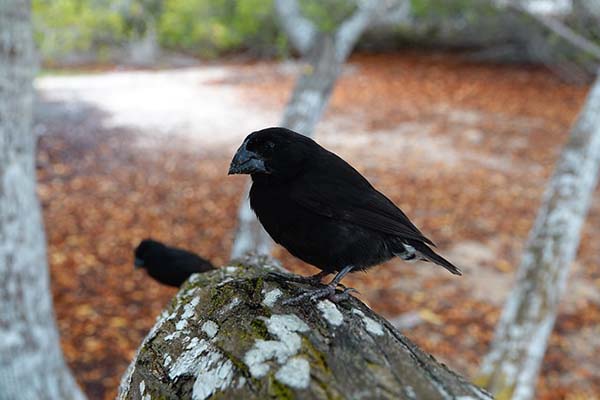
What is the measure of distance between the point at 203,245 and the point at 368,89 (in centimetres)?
1067

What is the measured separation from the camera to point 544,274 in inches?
178

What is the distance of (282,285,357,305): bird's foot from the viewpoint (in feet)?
5.92

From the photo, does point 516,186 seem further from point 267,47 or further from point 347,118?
point 267,47

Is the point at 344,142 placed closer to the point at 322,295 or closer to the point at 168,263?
the point at 168,263

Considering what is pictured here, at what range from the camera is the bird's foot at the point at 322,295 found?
1.80 meters

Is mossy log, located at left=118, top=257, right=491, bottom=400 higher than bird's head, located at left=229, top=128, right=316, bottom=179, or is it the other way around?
bird's head, located at left=229, top=128, right=316, bottom=179

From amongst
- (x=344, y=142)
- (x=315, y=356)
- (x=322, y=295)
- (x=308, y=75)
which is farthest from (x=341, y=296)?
(x=344, y=142)

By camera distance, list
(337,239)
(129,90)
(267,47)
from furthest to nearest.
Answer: (267,47) < (129,90) < (337,239)

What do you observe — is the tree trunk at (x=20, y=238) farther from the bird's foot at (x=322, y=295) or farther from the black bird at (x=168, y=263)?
the bird's foot at (x=322, y=295)

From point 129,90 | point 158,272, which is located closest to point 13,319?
point 158,272

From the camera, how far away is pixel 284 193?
217 centimetres

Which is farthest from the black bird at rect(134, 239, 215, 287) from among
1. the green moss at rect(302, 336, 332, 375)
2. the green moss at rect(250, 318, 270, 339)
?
the green moss at rect(302, 336, 332, 375)

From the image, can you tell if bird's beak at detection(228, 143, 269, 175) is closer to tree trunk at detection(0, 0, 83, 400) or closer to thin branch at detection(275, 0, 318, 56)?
tree trunk at detection(0, 0, 83, 400)

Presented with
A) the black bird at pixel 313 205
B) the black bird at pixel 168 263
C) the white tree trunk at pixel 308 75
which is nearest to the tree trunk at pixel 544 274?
Answer: the white tree trunk at pixel 308 75
